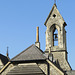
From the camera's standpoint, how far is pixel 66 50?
145 feet

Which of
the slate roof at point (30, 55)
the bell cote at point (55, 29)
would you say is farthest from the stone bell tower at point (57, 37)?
the slate roof at point (30, 55)

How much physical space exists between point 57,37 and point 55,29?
1.96 m

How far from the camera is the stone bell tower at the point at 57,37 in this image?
42.8 metres

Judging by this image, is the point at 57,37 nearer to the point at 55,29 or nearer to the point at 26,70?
the point at 55,29

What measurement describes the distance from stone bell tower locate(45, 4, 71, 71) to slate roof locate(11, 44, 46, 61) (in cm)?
982

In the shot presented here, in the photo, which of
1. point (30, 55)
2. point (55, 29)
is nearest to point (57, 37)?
point (55, 29)

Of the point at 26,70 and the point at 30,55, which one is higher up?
the point at 30,55

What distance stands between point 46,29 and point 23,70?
58.2 ft

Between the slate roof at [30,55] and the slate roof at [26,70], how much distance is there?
1.08m

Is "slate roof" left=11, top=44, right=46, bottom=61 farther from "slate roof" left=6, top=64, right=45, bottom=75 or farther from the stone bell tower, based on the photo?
the stone bell tower

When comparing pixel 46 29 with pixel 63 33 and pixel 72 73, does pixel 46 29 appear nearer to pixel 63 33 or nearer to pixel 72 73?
pixel 63 33

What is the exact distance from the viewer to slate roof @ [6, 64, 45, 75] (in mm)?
29234

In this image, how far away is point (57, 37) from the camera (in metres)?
44.9

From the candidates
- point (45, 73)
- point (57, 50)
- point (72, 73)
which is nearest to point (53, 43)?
point (57, 50)
